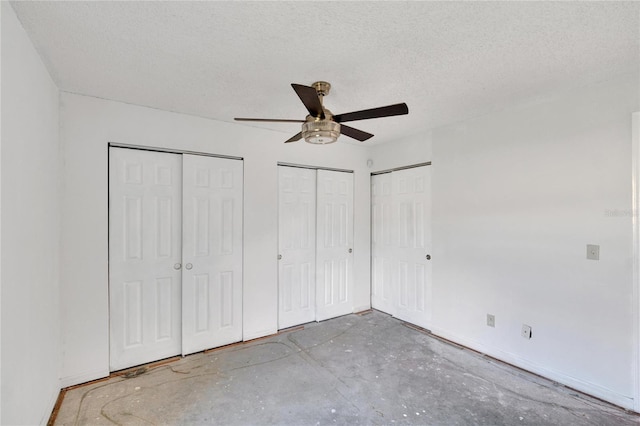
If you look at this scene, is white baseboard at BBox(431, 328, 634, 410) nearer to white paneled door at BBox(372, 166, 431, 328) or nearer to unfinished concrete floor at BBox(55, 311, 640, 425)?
unfinished concrete floor at BBox(55, 311, 640, 425)

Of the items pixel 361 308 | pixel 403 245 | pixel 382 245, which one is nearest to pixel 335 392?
pixel 361 308

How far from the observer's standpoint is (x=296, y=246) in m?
3.58

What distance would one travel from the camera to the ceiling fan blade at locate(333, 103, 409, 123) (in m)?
1.79

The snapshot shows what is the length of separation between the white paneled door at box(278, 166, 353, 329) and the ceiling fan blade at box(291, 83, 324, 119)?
1.58 metres

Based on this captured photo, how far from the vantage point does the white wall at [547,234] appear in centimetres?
212

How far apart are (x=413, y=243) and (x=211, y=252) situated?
2387mm

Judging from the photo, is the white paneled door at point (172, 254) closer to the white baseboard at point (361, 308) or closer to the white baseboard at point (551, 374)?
the white baseboard at point (361, 308)

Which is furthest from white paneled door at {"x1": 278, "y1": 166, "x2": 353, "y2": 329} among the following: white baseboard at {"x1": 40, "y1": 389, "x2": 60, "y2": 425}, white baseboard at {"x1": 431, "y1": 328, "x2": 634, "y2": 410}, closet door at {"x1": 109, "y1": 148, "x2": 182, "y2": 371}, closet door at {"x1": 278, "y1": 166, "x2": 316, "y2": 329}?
white baseboard at {"x1": 40, "y1": 389, "x2": 60, "y2": 425}

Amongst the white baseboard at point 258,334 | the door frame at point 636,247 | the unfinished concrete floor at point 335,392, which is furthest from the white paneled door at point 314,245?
the door frame at point 636,247

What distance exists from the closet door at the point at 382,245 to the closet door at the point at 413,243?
101 mm

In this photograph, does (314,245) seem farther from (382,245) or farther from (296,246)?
(382,245)

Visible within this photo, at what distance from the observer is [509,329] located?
2688mm

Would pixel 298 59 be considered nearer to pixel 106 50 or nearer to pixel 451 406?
pixel 106 50

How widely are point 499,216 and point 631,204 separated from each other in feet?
2.88
